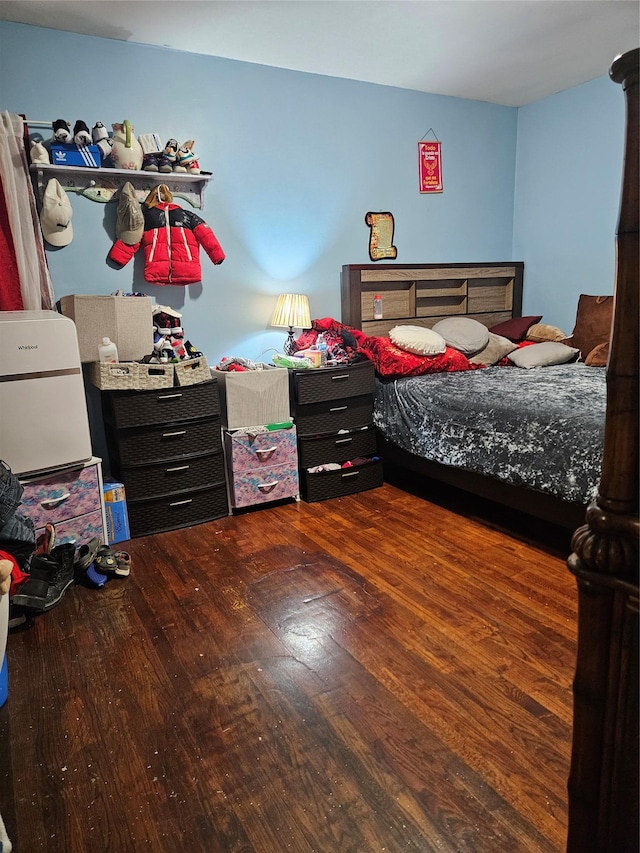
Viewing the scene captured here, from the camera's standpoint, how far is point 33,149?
2.86 m

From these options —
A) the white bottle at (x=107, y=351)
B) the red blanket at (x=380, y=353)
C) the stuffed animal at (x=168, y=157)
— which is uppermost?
the stuffed animal at (x=168, y=157)

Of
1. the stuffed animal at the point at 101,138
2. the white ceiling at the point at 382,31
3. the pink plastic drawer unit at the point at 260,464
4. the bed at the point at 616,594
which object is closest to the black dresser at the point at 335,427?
the pink plastic drawer unit at the point at 260,464

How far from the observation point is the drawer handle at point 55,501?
261 cm

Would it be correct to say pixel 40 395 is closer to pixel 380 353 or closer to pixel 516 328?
pixel 380 353

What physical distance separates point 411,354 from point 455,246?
1.30m

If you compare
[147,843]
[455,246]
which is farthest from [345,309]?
[147,843]

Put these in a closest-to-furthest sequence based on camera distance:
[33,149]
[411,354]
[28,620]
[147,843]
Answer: [147,843] < [28,620] < [33,149] < [411,354]

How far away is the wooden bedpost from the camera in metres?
0.69

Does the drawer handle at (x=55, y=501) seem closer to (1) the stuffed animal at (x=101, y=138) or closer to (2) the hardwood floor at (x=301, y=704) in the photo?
(2) the hardwood floor at (x=301, y=704)

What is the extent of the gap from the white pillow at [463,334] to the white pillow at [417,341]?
20cm

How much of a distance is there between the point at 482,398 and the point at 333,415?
0.90 meters

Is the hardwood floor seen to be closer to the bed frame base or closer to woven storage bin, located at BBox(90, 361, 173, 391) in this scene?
the bed frame base

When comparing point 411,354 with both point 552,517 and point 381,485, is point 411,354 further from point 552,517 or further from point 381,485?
point 552,517

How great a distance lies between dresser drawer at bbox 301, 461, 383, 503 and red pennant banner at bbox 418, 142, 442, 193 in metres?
2.10
